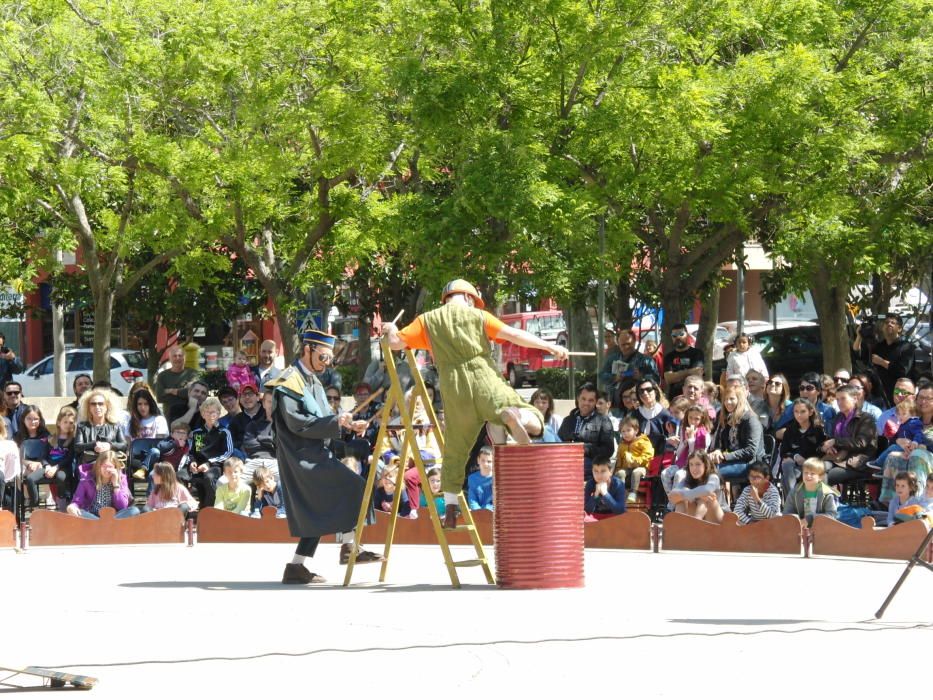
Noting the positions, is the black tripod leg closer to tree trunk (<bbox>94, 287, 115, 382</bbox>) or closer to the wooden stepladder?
the wooden stepladder

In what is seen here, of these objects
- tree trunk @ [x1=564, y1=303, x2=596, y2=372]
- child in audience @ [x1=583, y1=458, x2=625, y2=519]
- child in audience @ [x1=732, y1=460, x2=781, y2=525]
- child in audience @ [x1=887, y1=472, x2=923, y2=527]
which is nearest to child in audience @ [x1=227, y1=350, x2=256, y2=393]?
child in audience @ [x1=583, y1=458, x2=625, y2=519]

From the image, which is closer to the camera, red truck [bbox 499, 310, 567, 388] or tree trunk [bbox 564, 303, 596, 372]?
tree trunk [bbox 564, 303, 596, 372]

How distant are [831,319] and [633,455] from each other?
1333cm

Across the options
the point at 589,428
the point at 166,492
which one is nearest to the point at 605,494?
the point at 589,428

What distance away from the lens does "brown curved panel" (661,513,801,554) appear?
13.1m

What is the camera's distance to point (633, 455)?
52.5 feet

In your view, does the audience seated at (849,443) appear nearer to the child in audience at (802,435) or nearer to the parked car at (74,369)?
the child in audience at (802,435)

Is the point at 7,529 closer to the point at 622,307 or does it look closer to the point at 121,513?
the point at 121,513

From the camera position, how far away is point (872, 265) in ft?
82.9

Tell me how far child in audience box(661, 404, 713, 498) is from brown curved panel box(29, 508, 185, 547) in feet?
14.3

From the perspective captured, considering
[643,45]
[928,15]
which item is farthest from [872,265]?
[643,45]

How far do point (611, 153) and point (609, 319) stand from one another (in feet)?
40.3

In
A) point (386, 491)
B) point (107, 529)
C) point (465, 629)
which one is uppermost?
point (386, 491)

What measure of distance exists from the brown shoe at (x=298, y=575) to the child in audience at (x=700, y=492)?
3.86 meters
